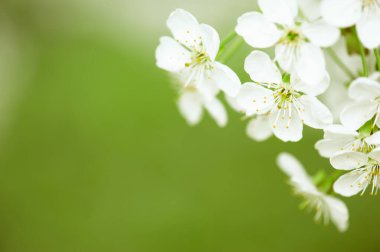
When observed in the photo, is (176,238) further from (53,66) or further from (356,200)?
(53,66)

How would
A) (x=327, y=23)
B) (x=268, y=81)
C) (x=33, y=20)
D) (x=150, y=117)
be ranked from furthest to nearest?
(x=33, y=20) < (x=150, y=117) < (x=268, y=81) < (x=327, y=23)

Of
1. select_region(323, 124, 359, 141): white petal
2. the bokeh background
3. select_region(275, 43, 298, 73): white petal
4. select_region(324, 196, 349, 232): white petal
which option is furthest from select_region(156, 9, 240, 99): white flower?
the bokeh background

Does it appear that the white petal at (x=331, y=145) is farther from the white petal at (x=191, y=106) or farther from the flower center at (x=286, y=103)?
the white petal at (x=191, y=106)

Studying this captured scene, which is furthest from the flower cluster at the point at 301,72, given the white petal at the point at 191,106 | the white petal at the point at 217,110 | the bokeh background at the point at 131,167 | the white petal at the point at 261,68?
the bokeh background at the point at 131,167

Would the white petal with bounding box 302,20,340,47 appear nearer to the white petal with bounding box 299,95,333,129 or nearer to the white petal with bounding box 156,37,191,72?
the white petal with bounding box 299,95,333,129

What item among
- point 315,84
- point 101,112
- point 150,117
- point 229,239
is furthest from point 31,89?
point 315,84

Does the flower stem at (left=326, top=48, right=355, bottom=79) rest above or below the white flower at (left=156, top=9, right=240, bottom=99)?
above
